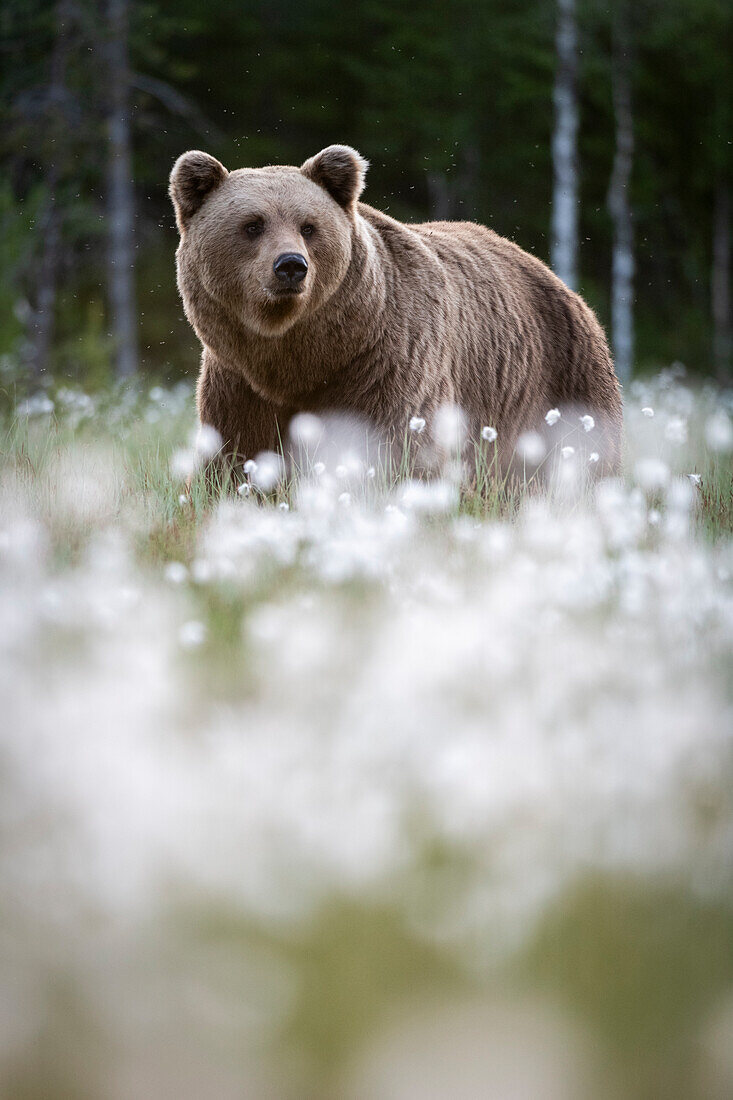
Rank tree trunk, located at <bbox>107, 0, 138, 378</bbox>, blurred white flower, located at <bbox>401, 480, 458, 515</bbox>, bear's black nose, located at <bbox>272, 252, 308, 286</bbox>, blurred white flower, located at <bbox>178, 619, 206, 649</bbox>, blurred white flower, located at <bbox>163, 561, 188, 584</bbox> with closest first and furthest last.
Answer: blurred white flower, located at <bbox>178, 619, 206, 649</bbox> → blurred white flower, located at <bbox>163, 561, 188, 584</bbox> → blurred white flower, located at <bbox>401, 480, 458, 515</bbox> → bear's black nose, located at <bbox>272, 252, 308, 286</bbox> → tree trunk, located at <bbox>107, 0, 138, 378</bbox>

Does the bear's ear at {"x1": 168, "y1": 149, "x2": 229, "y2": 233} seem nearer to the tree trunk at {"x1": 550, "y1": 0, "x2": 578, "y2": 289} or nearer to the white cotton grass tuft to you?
the white cotton grass tuft

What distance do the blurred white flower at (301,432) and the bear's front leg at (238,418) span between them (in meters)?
0.14

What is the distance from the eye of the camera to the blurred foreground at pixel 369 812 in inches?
63.0

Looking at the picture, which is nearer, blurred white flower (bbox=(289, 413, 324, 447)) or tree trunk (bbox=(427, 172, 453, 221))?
blurred white flower (bbox=(289, 413, 324, 447))

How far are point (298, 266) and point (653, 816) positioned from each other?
279 cm

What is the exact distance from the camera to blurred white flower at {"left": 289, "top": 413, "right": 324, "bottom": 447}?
15.4ft

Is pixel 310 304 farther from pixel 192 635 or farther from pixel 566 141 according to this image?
pixel 566 141

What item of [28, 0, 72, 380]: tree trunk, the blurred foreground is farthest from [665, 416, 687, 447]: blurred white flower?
[28, 0, 72, 380]: tree trunk

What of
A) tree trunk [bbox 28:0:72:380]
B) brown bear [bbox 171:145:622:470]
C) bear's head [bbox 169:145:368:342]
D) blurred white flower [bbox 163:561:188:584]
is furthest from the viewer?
tree trunk [bbox 28:0:72:380]

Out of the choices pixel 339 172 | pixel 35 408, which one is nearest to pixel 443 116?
pixel 35 408

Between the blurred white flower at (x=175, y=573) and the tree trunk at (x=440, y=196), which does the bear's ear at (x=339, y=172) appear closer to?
the blurred white flower at (x=175, y=573)

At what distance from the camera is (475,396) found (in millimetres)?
5719

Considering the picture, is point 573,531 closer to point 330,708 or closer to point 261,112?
point 330,708

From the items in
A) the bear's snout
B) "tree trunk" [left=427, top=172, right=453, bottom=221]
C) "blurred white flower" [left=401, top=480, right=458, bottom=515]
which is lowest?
"blurred white flower" [left=401, top=480, right=458, bottom=515]
